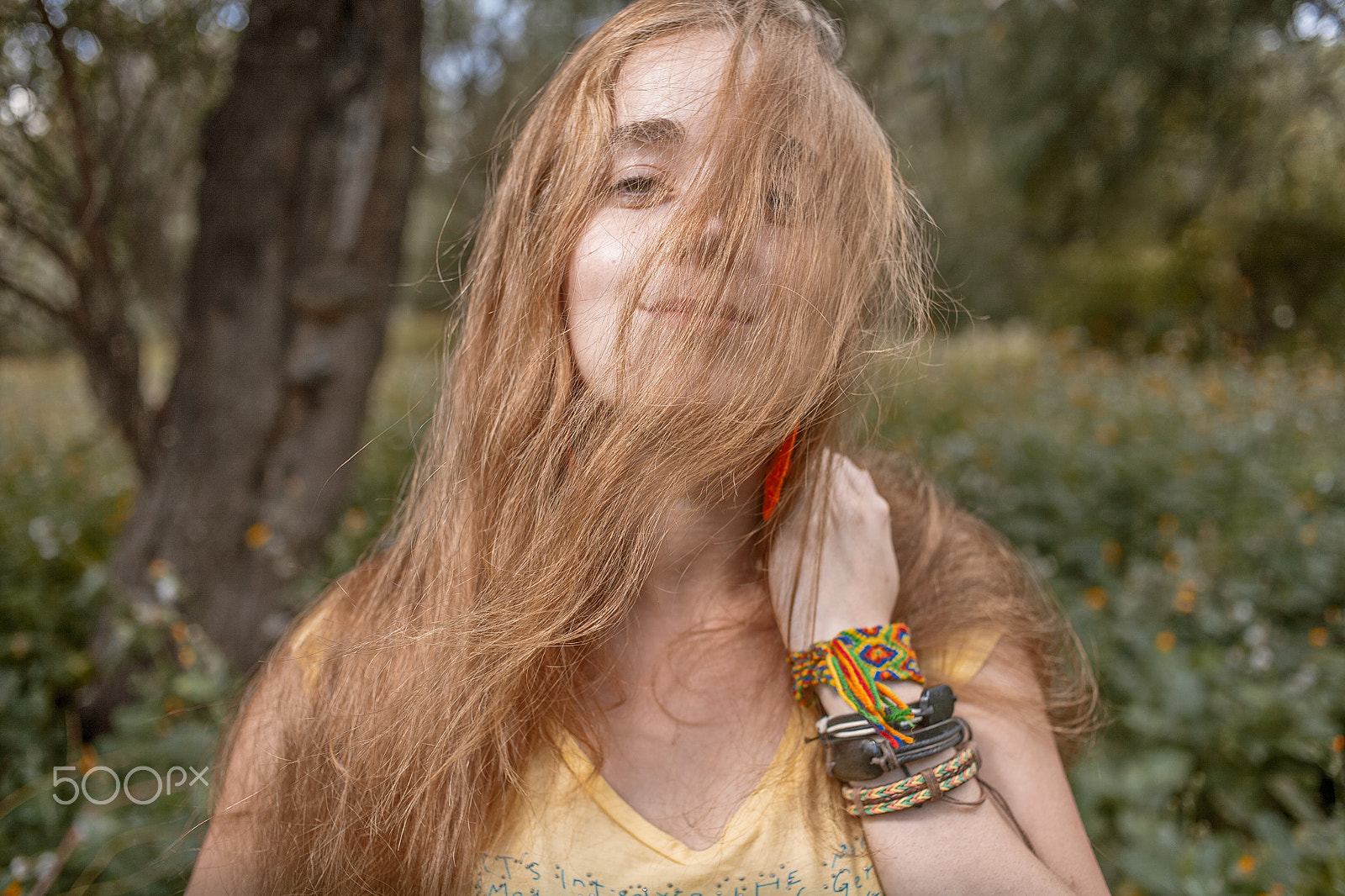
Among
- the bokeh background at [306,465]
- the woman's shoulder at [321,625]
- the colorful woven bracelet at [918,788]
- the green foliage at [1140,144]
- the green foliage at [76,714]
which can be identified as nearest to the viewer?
the colorful woven bracelet at [918,788]

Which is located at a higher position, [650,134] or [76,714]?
[650,134]

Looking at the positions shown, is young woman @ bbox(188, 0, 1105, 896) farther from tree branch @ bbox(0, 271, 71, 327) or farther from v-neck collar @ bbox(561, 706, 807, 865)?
tree branch @ bbox(0, 271, 71, 327)

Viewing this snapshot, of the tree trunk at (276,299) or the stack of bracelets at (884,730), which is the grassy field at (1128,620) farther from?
the stack of bracelets at (884,730)

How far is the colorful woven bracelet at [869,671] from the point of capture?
882 millimetres

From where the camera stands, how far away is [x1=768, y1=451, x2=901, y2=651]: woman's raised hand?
958 mm

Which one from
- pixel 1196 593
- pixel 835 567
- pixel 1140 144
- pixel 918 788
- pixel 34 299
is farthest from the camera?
pixel 1140 144

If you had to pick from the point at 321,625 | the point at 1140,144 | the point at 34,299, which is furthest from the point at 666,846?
the point at 1140,144

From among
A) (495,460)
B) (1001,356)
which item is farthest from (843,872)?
(1001,356)

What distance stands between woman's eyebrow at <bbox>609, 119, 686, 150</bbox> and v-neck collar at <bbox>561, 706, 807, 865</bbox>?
0.74 metres

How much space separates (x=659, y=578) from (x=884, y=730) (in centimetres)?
36

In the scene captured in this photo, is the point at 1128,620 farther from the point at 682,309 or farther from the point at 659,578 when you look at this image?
the point at 682,309

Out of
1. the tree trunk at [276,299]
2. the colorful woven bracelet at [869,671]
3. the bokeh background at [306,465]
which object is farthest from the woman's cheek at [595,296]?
the tree trunk at [276,299]

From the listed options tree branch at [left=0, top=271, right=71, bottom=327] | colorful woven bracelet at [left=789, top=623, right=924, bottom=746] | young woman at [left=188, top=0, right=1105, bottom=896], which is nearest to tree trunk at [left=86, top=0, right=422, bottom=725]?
tree branch at [left=0, top=271, right=71, bottom=327]

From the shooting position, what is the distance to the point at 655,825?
0.92 metres
